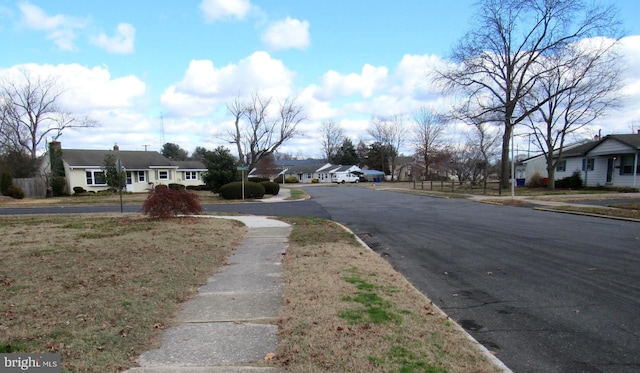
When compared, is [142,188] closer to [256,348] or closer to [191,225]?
[191,225]

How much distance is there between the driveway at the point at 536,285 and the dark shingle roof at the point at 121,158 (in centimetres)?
3715

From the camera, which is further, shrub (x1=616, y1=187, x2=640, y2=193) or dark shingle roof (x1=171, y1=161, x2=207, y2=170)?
dark shingle roof (x1=171, y1=161, x2=207, y2=170)

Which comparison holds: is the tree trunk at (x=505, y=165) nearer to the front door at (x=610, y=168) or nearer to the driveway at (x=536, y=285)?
the front door at (x=610, y=168)

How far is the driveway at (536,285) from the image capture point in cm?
384

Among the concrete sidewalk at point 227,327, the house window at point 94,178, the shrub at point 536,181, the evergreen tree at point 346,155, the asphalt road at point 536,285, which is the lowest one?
the asphalt road at point 536,285

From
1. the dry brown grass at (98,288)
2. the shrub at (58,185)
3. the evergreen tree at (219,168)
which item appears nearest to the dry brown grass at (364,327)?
the dry brown grass at (98,288)

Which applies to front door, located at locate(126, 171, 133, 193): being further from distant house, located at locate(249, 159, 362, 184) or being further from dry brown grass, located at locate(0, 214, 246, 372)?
distant house, located at locate(249, 159, 362, 184)

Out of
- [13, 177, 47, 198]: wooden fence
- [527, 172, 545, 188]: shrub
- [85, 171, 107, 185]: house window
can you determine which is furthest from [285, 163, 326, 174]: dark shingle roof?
[13, 177, 47, 198]: wooden fence

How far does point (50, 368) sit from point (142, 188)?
43.5 meters

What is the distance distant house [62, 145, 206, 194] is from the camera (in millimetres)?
38969

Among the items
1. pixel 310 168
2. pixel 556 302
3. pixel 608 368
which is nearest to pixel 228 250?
pixel 556 302

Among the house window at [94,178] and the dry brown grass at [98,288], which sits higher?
the house window at [94,178]

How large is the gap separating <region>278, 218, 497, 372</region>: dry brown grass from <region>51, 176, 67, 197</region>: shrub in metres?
38.7

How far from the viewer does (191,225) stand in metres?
12.5
